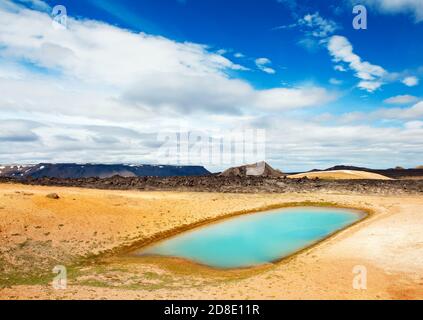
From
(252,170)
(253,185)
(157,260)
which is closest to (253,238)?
(157,260)

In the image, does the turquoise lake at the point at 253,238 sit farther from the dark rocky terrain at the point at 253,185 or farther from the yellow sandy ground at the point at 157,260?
the dark rocky terrain at the point at 253,185

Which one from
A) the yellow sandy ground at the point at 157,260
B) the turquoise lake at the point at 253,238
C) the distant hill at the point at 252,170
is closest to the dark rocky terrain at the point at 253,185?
the turquoise lake at the point at 253,238

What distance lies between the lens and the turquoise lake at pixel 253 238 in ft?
74.6

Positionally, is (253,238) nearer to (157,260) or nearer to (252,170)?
(157,260)

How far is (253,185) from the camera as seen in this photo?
56.2 metres

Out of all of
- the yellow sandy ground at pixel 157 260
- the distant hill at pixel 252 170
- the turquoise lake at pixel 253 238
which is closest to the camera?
the yellow sandy ground at pixel 157 260

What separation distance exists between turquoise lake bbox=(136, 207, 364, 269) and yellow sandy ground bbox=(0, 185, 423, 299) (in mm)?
1642

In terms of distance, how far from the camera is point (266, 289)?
15297 mm

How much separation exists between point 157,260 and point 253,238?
28.2 feet

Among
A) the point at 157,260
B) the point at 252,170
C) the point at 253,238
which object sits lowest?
the point at 157,260

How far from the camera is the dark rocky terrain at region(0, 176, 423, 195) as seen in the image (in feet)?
172

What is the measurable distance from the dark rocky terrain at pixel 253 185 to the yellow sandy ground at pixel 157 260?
17.0m

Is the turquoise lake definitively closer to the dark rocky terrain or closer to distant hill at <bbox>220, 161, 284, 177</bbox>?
the dark rocky terrain
